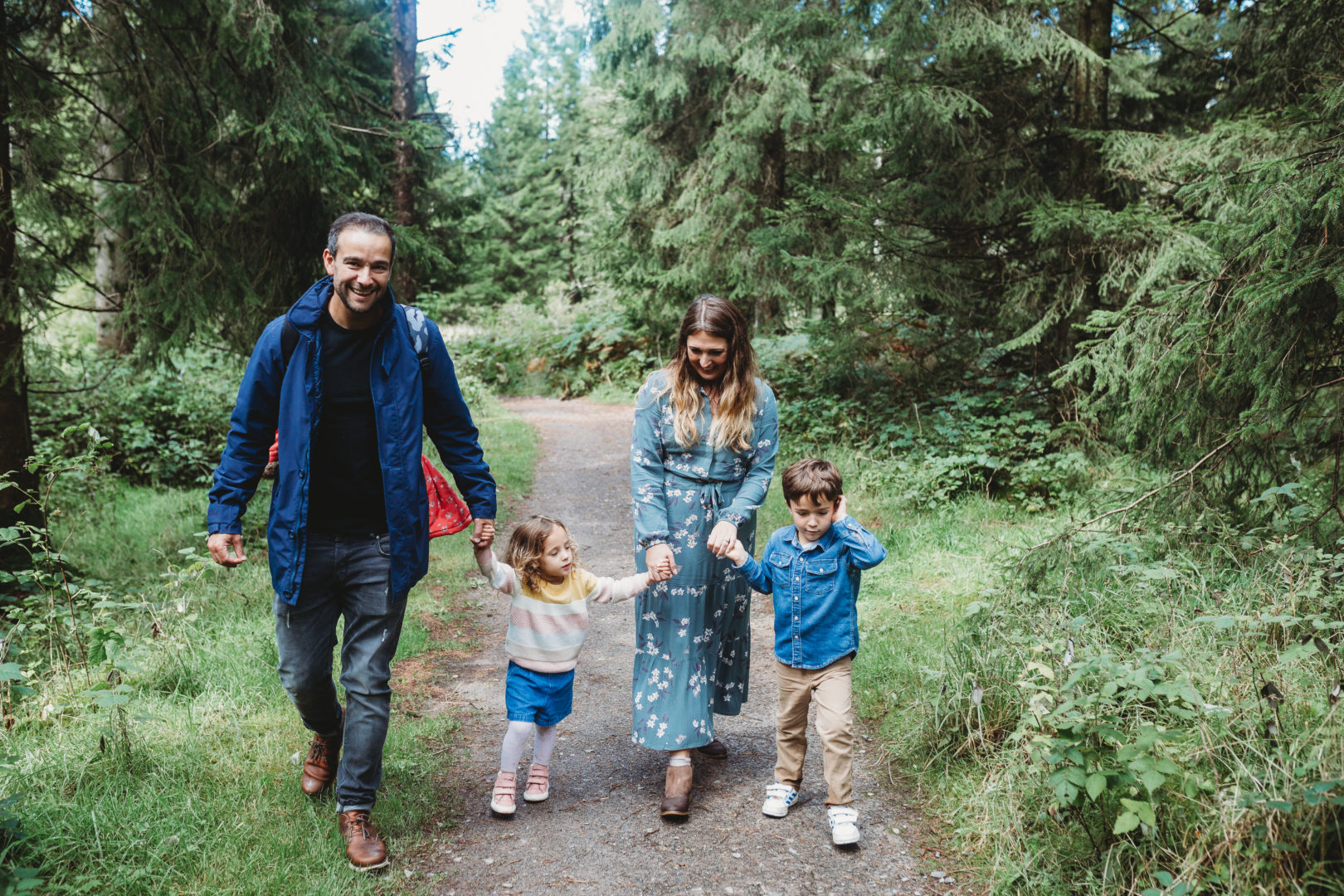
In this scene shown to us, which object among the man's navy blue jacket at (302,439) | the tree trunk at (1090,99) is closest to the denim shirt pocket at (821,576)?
the man's navy blue jacket at (302,439)

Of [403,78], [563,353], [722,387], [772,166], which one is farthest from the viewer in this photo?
[563,353]

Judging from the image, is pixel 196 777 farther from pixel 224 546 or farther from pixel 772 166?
pixel 772 166

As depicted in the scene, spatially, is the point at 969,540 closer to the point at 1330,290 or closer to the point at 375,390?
the point at 1330,290

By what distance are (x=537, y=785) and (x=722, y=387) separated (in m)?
1.88

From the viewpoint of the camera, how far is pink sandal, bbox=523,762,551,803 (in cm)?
354

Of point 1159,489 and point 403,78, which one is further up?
point 403,78

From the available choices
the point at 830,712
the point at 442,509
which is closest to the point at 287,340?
the point at 442,509

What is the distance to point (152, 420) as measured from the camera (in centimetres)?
1159

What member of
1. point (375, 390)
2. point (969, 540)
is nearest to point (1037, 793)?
point (375, 390)

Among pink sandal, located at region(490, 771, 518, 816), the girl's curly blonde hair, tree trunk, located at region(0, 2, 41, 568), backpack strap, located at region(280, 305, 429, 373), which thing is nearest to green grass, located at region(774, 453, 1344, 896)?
pink sandal, located at region(490, 771, 518, 816)

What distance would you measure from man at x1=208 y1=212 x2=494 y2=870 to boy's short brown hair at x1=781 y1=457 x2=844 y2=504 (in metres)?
1.43

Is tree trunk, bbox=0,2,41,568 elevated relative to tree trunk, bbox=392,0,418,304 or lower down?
lower down

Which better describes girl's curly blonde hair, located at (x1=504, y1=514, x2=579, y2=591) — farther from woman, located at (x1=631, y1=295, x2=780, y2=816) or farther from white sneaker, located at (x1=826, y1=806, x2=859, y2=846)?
white sneaker, located at (x1=826, y1=806, x2=859, y2=846)

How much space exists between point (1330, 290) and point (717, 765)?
3.47 m
